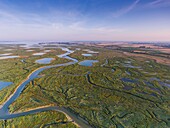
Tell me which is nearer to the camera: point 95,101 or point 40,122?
point 40,122

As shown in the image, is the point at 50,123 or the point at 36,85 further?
the point at 36,85

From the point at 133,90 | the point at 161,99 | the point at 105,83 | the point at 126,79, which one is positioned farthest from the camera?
the point at 126,79

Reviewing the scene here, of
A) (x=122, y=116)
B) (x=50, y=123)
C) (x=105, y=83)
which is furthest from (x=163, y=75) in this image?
(x=50, y=123)

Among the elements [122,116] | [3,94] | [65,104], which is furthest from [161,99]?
[3,94]

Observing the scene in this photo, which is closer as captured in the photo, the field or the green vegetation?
the green vegetation

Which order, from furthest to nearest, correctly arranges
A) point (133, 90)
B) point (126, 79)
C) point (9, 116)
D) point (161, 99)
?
point (126, 79) < point (133, 90) < point (161, 99) < point (9, 116)

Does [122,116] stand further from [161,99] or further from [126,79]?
[126,79]

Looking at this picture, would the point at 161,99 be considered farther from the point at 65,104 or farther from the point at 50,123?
the point at 50,123

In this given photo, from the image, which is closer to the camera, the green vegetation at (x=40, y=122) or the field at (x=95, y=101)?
the green vegetation at (x=40, y=122)

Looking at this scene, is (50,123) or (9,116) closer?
(50,123)
